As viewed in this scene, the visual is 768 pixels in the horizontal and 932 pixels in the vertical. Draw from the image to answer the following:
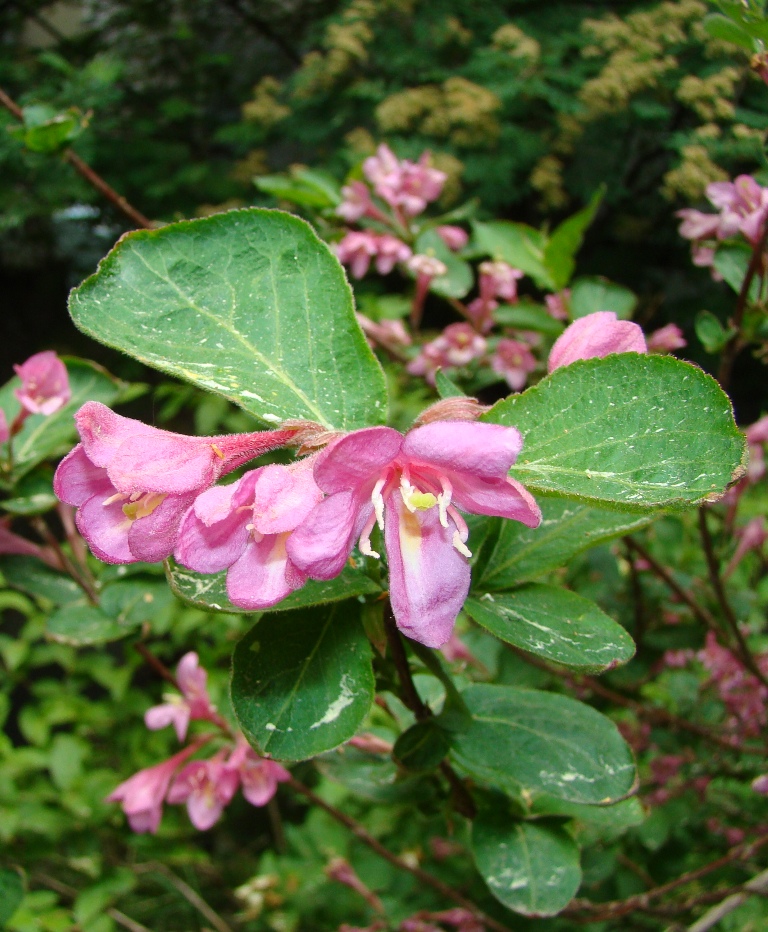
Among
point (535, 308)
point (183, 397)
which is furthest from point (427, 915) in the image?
point (183, 397)

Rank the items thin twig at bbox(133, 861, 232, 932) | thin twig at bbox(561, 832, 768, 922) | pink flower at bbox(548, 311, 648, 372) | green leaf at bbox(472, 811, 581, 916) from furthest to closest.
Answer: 1. thin twig at bbox(133, 861, 232, 932)
2. thin twig at bbox(561, 832, 768, 922)
3. green leaf at bbox(472, 811, 581, 916)
4. pink flower at bbox(548, 311, 648, 372)

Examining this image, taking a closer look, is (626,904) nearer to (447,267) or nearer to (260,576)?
(260,576)

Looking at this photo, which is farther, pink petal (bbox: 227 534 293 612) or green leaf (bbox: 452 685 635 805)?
green leaf (bbox: 452 685 635 805)

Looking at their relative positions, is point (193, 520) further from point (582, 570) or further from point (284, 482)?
point (582, 570)

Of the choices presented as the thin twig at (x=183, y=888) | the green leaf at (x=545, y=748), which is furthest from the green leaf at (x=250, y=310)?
the thin twig at (x=183, y=888)

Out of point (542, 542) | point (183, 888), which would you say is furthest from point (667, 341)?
point (183, 888)

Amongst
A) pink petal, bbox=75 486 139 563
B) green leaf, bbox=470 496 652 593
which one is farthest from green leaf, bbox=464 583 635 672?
pink petal, bbox=75 486 139 563

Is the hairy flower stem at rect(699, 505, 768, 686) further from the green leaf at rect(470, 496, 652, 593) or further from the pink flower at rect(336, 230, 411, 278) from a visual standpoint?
the pink flower at rect(336, 230, 411, 278)
